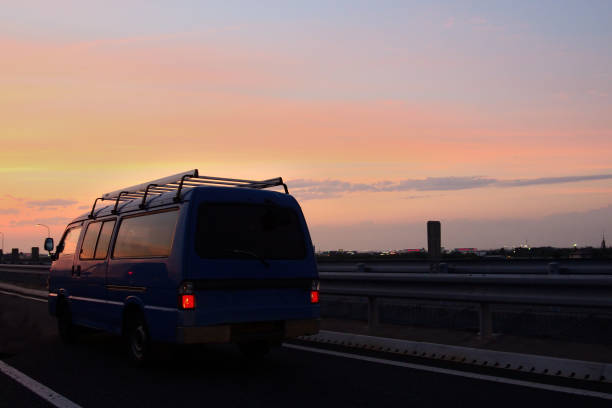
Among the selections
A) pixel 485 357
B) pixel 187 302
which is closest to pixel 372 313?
pixel 485 357

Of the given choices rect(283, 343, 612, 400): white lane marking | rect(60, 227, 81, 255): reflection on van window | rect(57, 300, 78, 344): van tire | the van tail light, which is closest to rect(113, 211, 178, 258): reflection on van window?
the van tail light

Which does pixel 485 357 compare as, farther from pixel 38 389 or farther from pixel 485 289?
pixel 38 389

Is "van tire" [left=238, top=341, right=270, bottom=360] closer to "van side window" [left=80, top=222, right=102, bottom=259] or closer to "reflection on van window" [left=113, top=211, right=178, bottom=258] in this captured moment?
"reflection on van window" [left=113, top=211, right=178, bottom=258]

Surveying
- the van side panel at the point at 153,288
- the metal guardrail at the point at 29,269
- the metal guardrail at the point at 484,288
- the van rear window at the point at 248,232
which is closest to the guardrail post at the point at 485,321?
the metal guardrail at the point at 484,288

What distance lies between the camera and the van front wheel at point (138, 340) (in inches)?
327

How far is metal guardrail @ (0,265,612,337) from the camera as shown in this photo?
7.36 meters

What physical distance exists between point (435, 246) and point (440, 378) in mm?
10838

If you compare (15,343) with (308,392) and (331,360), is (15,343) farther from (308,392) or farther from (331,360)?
(308,392)

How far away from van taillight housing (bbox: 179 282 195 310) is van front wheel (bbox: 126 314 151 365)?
1029 mm

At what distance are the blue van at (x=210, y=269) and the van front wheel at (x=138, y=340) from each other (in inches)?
0.5

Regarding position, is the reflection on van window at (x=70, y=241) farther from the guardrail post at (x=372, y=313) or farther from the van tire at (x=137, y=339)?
the guardrail post at (x=372, y=313)

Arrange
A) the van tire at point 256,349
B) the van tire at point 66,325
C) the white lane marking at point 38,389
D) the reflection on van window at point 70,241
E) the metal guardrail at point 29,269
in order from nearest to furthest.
Answer: the white lane marking at point 38,389, the van tire at point 256,349, the van tire at point 66,325, the reflection on van window at point 70,241, the metal guardrail at point 29,269

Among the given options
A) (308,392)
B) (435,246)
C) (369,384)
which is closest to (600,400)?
(369,384)

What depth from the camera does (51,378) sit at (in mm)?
7836
